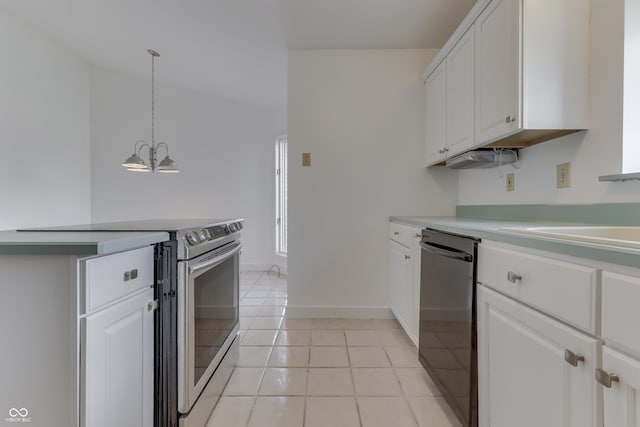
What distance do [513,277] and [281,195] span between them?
156 inches

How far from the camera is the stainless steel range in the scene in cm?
122

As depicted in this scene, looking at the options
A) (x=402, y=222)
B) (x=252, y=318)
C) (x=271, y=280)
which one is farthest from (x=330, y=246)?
(x=271, y=280)

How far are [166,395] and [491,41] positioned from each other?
7.17 feet

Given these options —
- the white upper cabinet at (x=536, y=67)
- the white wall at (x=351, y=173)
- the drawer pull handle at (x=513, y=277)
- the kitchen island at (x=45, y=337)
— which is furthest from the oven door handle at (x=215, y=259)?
the white upper cabinet at (x=536, y=67)

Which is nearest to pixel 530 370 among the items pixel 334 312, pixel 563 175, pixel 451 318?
pixel 451 318

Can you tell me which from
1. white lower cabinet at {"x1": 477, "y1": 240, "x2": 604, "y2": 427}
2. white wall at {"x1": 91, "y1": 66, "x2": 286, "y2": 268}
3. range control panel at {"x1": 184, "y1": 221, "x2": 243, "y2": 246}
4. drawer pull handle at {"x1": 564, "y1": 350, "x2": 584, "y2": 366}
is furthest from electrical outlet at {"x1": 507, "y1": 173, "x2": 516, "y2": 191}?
white wall at {"x1": 91, "y1": 66, "x2": 286, "y2": 268}

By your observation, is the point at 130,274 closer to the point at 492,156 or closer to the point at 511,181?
the point at 492,156

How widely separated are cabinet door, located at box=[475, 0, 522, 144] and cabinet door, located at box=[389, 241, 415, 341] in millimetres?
925

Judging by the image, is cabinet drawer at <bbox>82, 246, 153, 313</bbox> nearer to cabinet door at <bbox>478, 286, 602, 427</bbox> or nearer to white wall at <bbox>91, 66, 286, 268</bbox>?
cabinet door at <bbox>478, 286, 602, 427</bbox>

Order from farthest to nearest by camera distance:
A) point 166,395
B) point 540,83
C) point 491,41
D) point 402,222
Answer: point 402,222
point 491,41
point 540,83
point 166,395

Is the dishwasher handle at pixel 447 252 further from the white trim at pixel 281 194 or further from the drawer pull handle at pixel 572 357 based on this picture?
the white trim at pixel 281 194

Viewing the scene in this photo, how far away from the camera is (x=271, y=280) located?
14.2 feet

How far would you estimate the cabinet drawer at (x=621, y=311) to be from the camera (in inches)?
25.3

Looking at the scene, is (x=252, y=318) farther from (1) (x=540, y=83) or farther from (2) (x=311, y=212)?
(1) (x=540, y=83)
